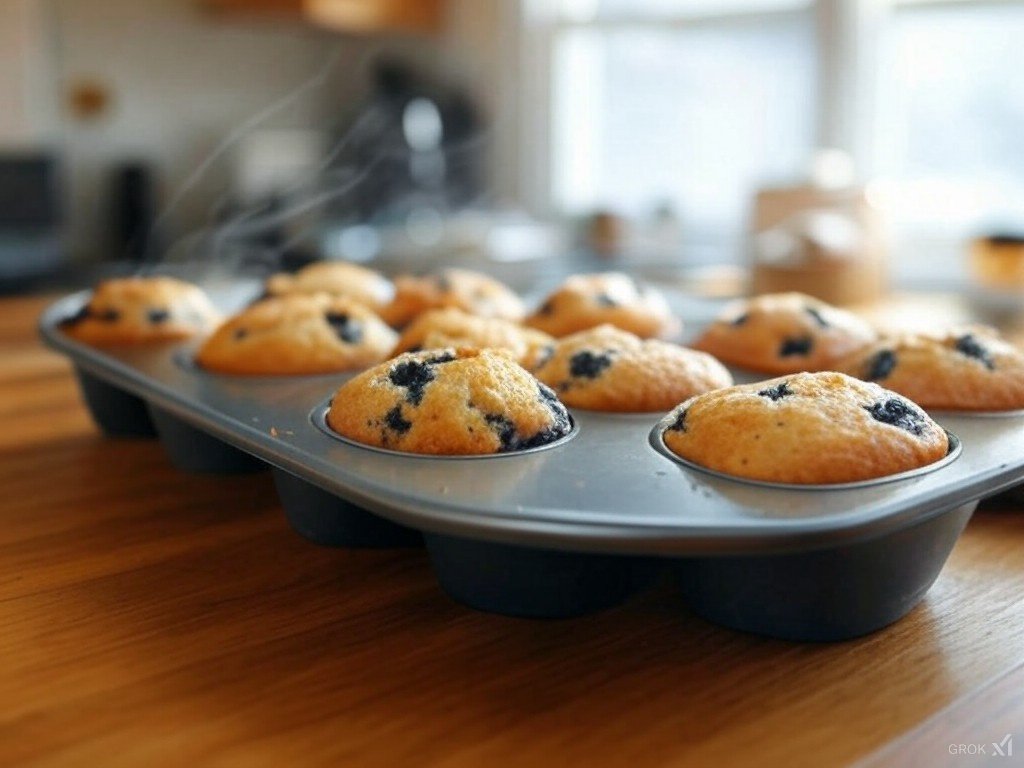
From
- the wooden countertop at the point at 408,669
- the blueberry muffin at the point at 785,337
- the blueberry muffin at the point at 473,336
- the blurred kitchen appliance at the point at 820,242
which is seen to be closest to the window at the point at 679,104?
the blurred kitchen appliance at the point at 820,242

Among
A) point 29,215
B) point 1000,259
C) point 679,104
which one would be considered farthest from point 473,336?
point 29,215

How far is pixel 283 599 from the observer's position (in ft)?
2.99

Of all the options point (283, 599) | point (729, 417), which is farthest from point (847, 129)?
point (283, 599)

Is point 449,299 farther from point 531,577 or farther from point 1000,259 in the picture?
point 1000,259

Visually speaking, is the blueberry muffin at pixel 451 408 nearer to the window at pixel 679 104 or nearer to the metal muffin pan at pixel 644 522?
the metal muffin pan at pixel 644 522

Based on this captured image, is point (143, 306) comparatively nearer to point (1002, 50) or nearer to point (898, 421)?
point (898, 421)

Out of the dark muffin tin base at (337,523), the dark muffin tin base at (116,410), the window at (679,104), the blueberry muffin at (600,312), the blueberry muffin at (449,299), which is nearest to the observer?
the dark muffin tin base at (337,523)

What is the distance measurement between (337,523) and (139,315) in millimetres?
640

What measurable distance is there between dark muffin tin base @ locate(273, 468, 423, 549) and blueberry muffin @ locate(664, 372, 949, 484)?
10.7 inches

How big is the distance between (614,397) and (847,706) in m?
0.43

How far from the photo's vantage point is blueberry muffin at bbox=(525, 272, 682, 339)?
153 cm

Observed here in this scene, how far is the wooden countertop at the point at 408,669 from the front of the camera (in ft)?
2.26

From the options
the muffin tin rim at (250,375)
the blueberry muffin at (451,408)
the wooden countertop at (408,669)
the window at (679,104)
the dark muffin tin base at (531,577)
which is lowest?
the wooden countertop at (408,669)

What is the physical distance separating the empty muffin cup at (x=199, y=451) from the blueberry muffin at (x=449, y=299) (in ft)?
1.50
